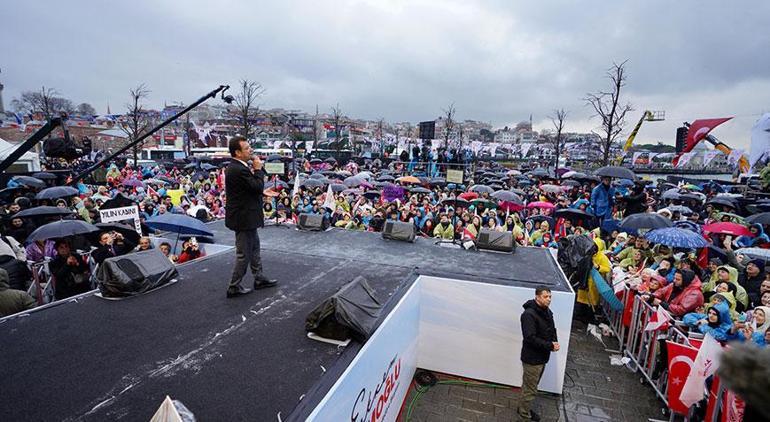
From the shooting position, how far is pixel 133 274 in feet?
15.5

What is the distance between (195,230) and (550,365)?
6925 millimetres

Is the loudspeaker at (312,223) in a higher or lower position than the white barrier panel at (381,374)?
higher

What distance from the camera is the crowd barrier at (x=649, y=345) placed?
4.30 meters

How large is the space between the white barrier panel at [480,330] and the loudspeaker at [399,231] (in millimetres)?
2343

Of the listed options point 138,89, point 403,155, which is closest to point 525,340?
point 403,155

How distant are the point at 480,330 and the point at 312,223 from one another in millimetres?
4970

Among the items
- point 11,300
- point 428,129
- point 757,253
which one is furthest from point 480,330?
point 428,129

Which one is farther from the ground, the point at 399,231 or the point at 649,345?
the point at 399,231

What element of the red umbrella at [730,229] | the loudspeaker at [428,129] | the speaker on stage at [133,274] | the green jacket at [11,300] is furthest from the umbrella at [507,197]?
the loudspeaker at [428,129]

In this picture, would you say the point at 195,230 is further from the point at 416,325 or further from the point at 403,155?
the point at 403,155

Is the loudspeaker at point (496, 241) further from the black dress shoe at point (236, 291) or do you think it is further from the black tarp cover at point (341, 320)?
the black dress shoe at point (236, 291)

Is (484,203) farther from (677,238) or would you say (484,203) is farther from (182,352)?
(182,352)

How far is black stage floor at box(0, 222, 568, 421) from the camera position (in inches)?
106

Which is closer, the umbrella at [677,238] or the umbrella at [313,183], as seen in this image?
the umbrella at [677,238]
